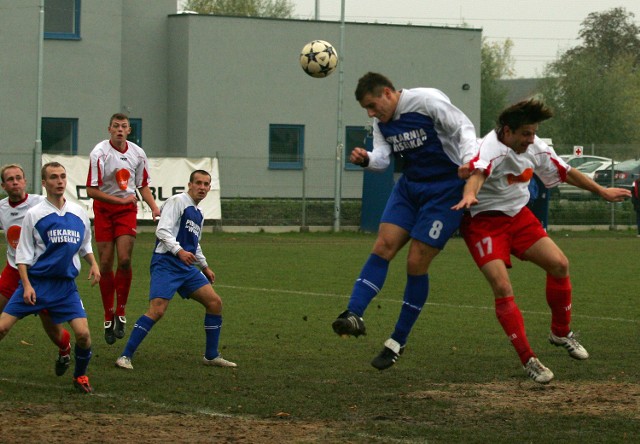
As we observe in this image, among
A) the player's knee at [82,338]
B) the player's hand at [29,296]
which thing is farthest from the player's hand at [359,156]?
the player's hand at [29,296]

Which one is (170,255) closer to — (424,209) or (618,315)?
(424,209)

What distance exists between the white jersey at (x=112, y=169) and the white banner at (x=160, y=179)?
1478 cm

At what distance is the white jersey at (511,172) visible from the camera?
8.63 metres

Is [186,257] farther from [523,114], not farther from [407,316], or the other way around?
[523,114]

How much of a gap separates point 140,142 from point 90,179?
26109 millimetres

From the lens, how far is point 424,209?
878cm

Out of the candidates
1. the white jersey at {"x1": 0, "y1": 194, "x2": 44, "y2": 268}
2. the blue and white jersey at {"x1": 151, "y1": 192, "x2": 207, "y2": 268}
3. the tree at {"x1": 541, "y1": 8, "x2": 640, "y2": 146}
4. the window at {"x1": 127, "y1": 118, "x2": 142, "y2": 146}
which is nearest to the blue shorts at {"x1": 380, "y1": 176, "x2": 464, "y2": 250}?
the blue and white jersey at {"x1": 151, "y1": 192, "x2": 207, "y2": 268}

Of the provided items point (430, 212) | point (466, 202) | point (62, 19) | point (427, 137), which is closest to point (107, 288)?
point (430, 212)

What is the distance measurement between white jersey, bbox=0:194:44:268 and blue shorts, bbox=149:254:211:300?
110 cm

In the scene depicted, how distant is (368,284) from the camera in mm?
8727

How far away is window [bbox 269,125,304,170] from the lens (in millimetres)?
37625

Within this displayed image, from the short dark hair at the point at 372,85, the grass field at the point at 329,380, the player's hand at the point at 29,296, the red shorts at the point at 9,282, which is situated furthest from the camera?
the red shorts at the point at 9,282

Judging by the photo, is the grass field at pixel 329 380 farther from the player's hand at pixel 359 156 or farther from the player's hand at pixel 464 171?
the player's hand at pixel 359 156

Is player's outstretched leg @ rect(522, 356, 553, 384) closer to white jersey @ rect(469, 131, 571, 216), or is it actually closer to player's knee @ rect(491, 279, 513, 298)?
player's knee @ rect(491, 279, 513, 298)
